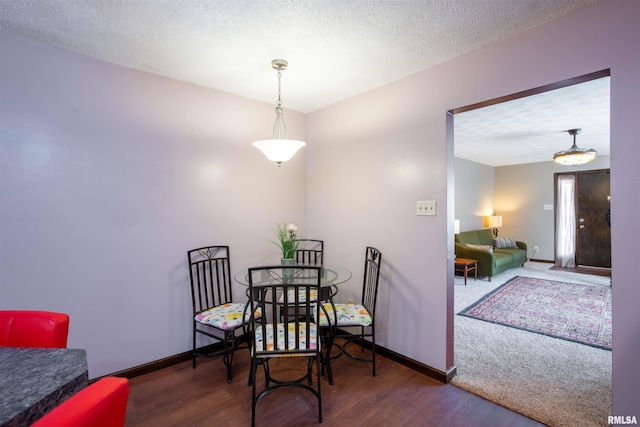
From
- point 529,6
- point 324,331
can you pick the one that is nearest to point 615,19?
point 529,6

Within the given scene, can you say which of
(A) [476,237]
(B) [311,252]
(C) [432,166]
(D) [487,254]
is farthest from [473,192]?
(C) [432,166]

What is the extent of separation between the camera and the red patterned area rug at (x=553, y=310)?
10.5ft

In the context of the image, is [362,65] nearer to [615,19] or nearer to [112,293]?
[615,19]

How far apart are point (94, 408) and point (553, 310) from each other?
4.73 meters

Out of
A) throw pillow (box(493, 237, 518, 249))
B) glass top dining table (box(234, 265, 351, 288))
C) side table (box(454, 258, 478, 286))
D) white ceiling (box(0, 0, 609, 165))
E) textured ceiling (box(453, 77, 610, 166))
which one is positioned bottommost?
side table (box(454, 258, 478, 286))

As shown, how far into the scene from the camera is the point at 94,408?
0.66m

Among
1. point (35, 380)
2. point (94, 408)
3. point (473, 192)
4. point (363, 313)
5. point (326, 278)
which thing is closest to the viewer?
point (94, 408)

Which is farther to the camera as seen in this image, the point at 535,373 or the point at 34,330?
the point at 535,373

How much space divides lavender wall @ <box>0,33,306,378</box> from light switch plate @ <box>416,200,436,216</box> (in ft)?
5.29

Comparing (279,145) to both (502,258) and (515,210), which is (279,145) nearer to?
(502,258)

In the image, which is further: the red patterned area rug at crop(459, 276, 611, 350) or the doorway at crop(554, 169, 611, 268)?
the doorway at crop(554, 169, 611, 268)

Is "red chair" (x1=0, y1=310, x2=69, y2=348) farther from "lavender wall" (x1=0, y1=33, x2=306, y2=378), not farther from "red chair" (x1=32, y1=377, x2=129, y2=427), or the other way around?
"lavender wall" (x1=0, y1=33, x2=306, y2=378)

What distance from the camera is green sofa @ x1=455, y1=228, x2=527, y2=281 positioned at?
17.7 feet

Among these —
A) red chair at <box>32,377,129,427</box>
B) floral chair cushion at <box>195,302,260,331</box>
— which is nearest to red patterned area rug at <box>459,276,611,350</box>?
floral chair cushion at <box>195,302,260,331</box>
